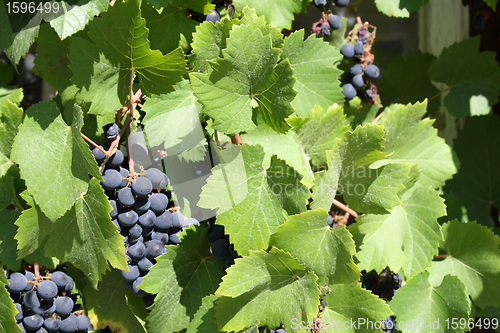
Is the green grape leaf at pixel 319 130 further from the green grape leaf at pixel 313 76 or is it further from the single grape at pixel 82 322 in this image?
the single grape at pixel 82 322

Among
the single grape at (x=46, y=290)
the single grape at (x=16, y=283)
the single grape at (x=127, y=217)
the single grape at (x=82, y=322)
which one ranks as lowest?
the single grape at (x=82, y=322)

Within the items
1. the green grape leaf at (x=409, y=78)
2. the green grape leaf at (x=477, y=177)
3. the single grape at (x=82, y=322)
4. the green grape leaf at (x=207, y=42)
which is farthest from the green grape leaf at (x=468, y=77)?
the single grape at (x=82, y=322)

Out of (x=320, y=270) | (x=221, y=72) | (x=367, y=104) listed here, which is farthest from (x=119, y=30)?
(x=367, y=104)

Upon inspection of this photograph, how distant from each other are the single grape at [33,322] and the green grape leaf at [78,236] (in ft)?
0.68

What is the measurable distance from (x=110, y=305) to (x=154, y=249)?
0.27m

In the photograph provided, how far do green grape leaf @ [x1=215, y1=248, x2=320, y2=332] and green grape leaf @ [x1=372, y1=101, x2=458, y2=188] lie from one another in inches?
15.7

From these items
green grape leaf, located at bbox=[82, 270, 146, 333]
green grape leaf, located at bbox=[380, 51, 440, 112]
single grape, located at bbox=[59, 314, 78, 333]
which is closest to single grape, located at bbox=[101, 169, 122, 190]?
green grape leaf, located at bbox=[82, 270, 146, 333]

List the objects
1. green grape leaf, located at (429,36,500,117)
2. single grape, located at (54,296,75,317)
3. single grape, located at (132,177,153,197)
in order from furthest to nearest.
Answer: green grape leaf, located at (429,36,500,117), single grape, located at (54,296,75,317), single grape, located at (132,177,153,197)

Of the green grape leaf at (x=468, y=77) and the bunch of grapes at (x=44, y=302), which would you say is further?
the green grape leaf at (x=468, y=77)

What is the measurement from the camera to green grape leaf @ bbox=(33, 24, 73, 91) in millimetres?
889

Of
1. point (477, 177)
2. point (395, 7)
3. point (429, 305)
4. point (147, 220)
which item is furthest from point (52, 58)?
point (477, 177)

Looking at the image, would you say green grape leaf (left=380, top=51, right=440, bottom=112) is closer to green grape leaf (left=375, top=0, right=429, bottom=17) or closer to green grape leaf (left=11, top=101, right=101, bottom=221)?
green grape leaf (left=375, top=0, right=429, bottom=17)

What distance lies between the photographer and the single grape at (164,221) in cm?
88

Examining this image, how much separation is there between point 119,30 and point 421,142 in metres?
0.94
